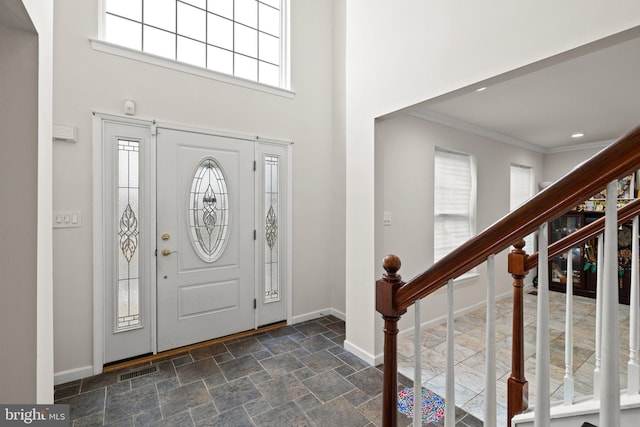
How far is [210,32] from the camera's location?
10.6 ft

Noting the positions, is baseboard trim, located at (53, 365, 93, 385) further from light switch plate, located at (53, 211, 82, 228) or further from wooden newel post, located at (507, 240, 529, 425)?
wooden newel post, located at (507, 240, 529, 425)

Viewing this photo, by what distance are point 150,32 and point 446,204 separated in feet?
12.3

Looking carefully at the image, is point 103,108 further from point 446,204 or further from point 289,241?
point 446,204

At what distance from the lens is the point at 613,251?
1.94 ft

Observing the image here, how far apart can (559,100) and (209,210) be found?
12.0ft

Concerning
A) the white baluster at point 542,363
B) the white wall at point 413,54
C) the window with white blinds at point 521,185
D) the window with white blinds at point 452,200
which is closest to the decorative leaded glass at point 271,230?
the white wall at point 413,54

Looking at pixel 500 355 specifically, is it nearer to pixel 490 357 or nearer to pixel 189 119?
pixel 490 357

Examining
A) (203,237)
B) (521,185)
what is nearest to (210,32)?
(203,237)

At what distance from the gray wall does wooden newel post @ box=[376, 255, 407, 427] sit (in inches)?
55.1

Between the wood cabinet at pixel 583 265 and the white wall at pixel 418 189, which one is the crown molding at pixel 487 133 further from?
the wood cabinet at pixel 583 265

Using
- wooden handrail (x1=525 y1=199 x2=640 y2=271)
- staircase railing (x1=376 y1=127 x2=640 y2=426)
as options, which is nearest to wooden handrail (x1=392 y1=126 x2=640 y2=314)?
staircase railing (x1=376 y1=127 x2=640 y2=426)

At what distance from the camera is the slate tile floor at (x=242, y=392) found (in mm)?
1973

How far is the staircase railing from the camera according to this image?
23.5 inches

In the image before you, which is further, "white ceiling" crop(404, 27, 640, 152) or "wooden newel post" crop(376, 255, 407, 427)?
"white ceiling" crop(404, 27, 640, 152)
